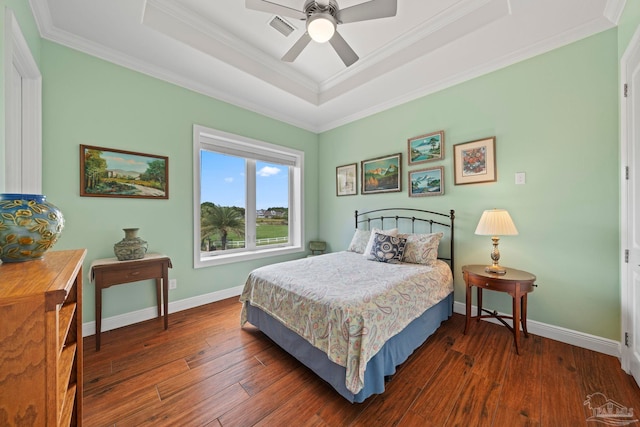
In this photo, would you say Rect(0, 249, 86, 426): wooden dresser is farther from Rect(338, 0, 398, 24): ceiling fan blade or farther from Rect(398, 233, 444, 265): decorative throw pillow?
Rect(398, 233, 444, 265): decorative throw pillow

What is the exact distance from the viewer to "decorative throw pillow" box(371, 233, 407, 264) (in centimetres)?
267

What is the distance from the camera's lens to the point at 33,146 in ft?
6.63

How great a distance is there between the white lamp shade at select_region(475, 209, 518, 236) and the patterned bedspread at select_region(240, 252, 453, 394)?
603mm

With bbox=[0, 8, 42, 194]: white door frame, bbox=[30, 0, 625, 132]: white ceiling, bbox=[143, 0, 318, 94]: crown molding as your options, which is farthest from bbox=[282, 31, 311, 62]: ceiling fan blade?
bbox=[0, 8, 42, 194]: white door frame

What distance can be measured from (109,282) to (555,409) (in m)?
3.45

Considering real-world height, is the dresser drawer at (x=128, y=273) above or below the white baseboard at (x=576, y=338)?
above

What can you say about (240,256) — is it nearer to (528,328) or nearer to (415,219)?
(415,219)

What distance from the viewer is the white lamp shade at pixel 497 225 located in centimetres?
213

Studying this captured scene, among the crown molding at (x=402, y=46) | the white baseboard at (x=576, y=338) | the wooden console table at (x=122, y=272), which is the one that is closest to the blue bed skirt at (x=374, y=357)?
the white baseboard at (x=576, y=338)

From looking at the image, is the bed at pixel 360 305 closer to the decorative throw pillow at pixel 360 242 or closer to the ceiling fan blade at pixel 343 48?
the decorative throw pillow at pixel 360 242

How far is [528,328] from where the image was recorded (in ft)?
7.70

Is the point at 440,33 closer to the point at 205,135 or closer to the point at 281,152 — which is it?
the point at 281,152

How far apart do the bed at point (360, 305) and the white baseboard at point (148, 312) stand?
930 mm

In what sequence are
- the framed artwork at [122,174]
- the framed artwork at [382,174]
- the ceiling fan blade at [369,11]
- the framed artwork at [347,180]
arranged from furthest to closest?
the framed artwork at [347,180]
the framed artwork at [382,174]
the framed artwork at [122,174]
the ceiling fan blade at [369,11]
